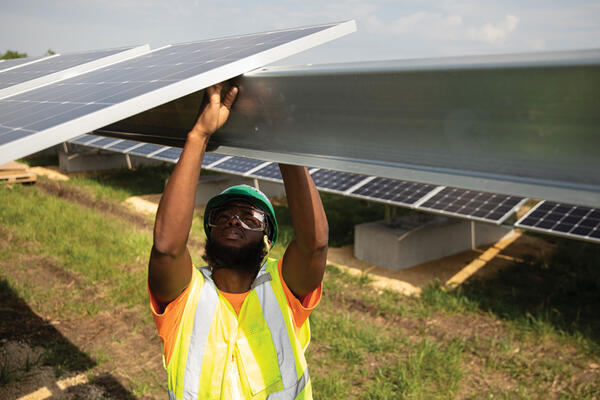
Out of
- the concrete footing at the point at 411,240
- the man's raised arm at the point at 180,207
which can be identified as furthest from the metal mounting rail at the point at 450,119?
the concrete footing at the point at 411,240

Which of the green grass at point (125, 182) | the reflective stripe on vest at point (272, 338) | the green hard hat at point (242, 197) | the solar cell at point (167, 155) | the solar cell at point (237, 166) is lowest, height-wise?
the green grass at point (125, 182)

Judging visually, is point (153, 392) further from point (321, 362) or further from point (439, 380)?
point (439, 380)

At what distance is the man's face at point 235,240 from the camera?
274 centimetres

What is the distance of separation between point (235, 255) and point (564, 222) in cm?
708

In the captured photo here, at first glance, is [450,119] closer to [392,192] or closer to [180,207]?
[180,207]

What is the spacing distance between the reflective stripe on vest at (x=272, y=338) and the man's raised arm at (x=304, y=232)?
17 cm

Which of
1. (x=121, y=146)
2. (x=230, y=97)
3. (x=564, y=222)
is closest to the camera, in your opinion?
(x=230, y=97)

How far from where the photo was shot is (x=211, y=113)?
2062 millimetres

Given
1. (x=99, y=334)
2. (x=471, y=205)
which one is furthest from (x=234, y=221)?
(x=471, y=205)

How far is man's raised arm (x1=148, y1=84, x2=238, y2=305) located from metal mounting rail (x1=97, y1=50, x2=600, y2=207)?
0.48ft

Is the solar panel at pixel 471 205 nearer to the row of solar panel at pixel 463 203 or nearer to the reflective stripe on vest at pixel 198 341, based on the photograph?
the row of solar panel at pixel 463 203

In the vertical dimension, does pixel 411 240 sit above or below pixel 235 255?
below

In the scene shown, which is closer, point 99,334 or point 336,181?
point 99,334

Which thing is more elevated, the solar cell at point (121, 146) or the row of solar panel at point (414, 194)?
the solar cell at point (121, 146)
